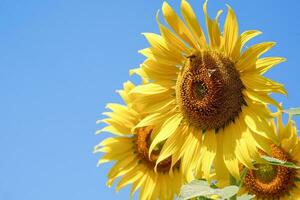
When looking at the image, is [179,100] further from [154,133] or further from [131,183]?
[131,183]

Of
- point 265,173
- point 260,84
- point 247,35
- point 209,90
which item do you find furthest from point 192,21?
point 265,173

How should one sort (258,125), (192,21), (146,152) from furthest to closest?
(146,152)
(192,21)
(258,125)

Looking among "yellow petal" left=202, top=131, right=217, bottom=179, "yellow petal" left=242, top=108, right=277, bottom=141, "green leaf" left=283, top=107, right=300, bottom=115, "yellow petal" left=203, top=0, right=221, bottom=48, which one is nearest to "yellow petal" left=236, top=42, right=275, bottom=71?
"yellow petal" left=203, top=0, right=221, bottom=48

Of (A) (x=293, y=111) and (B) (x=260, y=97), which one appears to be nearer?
(A) (x=293, y=111)

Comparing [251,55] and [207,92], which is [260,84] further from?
[207,92]

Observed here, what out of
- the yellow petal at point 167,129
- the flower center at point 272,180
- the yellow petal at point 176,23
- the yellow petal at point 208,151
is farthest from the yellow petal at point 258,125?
the flower center at point 272,180

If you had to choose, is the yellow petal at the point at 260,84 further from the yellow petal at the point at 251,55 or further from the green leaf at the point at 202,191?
the green leaf at the point at 202,191
